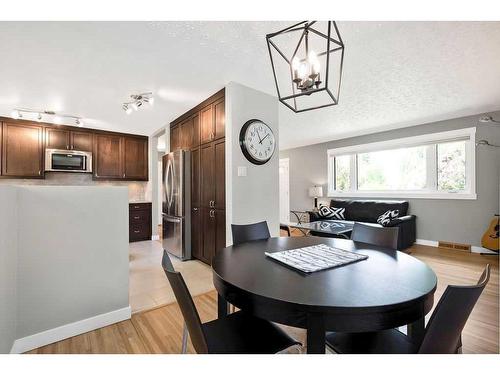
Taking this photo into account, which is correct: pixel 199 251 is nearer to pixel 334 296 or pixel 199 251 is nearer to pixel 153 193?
pixel 153 193

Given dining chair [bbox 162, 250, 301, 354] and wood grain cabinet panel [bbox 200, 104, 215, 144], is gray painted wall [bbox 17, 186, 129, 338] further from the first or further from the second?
wood grain cabinet panel [bbox 200, 104, 215, 144]

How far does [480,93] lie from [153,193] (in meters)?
5.93

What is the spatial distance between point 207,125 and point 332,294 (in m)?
2.97

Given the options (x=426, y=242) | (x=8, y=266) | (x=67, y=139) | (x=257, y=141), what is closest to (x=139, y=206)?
(x=67, y=139)

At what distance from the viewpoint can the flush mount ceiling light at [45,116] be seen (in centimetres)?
381

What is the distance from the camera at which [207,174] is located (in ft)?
11.3

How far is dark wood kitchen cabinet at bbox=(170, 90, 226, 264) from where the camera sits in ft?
10.3

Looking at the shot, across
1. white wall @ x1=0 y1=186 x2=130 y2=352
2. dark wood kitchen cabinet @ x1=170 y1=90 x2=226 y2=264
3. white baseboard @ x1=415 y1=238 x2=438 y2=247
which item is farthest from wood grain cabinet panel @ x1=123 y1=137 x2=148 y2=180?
white baseboard @ x1=415 y1=238 x2=438 y2=247

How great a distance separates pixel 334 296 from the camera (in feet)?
3.00

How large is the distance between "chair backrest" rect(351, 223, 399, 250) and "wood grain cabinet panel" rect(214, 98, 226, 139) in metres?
1.94

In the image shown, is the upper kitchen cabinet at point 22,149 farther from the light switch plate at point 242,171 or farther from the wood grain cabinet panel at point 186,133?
the light switch plate at point 242,171

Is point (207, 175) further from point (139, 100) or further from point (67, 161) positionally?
point (67, 161)
